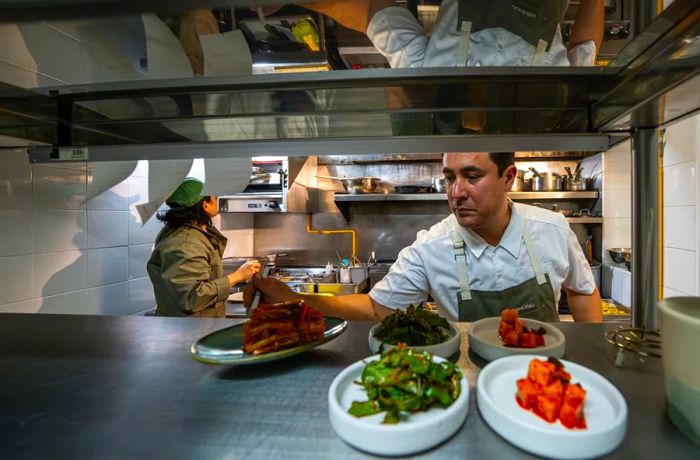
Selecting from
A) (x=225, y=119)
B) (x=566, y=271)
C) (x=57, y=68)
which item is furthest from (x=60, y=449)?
(x=57, y=68)

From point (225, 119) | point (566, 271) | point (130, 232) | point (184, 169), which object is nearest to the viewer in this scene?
point (225, 119)

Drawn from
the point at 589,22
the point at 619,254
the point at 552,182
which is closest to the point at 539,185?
the point at 552,182

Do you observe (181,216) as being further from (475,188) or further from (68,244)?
(475,188)

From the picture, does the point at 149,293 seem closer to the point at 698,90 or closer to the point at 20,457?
the point at 20,457

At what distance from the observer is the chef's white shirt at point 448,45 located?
86 centimetres

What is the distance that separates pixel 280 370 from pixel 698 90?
94 centimetres

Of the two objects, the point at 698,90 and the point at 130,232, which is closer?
the point at 698,90

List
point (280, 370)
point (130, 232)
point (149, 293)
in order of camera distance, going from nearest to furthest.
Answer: point (280, 370) < point (130, 232) < point (149, 293)

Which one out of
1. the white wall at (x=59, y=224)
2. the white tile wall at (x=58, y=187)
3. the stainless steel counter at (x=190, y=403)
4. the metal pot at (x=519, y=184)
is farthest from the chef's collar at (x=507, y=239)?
the metal pot at (x=519, y=184)

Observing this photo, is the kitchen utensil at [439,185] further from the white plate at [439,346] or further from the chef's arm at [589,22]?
the white plate at [439,346]

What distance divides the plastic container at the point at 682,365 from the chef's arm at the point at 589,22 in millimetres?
768

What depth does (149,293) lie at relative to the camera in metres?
2.82

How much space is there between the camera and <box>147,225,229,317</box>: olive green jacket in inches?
90.4

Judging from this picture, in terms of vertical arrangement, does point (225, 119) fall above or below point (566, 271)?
above
